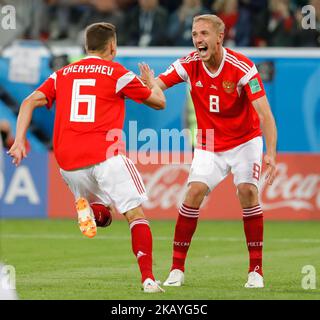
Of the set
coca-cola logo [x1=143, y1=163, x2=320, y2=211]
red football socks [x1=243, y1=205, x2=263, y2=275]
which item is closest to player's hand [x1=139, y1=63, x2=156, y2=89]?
red football socks [x1=243, y1=205, x2=263, y2=275]

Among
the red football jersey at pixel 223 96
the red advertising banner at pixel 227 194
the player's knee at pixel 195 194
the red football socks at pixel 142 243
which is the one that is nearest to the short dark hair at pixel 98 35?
the red football jersey at pixel 223 96

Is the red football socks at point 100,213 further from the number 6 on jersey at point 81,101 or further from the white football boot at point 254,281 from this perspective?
the white football boot at point 254,281

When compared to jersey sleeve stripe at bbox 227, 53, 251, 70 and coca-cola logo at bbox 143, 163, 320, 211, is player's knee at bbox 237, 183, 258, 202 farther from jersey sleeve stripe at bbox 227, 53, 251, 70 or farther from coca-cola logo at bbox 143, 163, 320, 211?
coca-cola logo at bbox 143, 163, 320, 211

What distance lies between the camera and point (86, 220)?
9062mm

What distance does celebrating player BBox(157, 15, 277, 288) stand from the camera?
31.9ft

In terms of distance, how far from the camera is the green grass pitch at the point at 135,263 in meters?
9.20

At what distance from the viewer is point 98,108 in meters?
9.08

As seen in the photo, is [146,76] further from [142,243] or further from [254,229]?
[254,229]

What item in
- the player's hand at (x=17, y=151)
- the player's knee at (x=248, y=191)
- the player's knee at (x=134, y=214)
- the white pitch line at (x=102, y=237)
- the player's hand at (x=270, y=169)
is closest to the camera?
the player's hand at (x=17, y=151)

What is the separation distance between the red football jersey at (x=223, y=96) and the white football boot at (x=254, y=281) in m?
1.18
